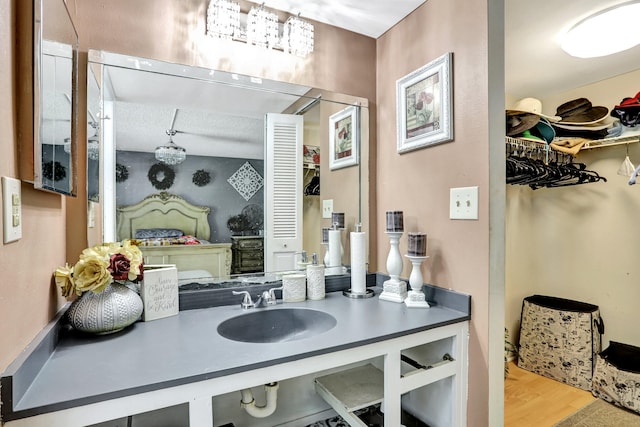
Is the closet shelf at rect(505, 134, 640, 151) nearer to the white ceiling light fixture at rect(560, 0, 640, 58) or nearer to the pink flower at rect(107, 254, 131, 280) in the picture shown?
the white ceiling light fixture at rect(560, 0, 640, 58)

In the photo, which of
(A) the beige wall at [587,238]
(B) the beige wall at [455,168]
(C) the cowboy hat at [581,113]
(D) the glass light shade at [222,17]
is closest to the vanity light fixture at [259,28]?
(D) the glass light shade at [222,17]

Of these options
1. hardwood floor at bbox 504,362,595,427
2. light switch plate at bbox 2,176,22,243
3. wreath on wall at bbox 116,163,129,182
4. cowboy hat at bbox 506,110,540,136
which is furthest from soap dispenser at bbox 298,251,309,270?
hardwood floor at bbox 504,362,595,427

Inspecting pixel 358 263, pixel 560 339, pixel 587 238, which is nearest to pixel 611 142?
pixel 587 238

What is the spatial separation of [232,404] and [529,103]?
254 cm

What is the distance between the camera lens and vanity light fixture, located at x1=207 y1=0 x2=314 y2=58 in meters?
1.29

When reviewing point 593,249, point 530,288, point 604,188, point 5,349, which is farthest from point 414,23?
point 530,288

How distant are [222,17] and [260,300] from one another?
45.0 inches

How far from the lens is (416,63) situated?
145 cm

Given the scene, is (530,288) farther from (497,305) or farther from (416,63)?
(416,63)

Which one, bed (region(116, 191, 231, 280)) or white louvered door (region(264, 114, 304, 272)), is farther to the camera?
white louvered door (region(264, 114, 304, 272))

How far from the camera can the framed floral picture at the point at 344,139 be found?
1.64 meters

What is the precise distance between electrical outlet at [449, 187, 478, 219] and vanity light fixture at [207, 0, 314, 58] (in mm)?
922

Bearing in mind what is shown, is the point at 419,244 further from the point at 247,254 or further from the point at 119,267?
the point at 119,267

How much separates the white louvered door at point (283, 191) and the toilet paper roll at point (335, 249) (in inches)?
6.6
